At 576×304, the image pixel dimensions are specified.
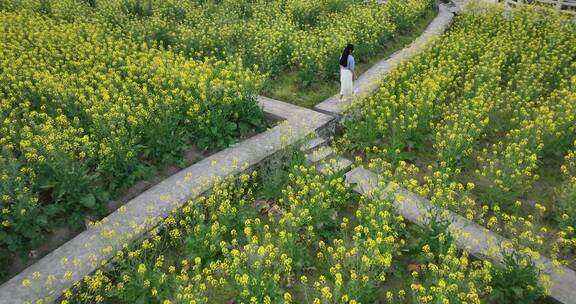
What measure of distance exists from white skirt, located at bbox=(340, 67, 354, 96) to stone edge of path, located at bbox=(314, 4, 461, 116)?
19 centimetres

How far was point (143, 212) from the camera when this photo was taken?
6.35 metres

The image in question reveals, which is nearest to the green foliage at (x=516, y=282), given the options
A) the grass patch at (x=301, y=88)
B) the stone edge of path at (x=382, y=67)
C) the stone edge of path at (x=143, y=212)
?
the stone edge of path at (x=143, y=212)

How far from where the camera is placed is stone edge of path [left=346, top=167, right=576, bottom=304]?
17.6ft

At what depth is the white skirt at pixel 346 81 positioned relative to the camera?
32.1 feet

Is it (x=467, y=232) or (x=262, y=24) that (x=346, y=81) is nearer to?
(x=467, y=232)

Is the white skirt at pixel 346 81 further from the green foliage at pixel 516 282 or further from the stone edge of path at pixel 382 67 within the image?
the green foliage at pixel 516 282

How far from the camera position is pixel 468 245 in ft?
19.4

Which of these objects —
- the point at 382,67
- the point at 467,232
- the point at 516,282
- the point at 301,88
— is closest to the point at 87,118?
the point at 301,88

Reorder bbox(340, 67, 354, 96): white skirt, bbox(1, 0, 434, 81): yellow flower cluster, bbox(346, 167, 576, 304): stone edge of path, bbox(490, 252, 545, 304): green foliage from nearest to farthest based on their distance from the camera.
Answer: bbox(490, 252, 545, 304): green foliage < bbox(346, 167, 576, 304): stone edge of path < bbox(340, 67, 354, 96): white skirt < bbox(1, 0, 434, 81): yellow flower cluster

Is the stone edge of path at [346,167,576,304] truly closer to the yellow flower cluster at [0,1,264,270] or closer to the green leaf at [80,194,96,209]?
the yellow flower cluster at [0,1,264,270]

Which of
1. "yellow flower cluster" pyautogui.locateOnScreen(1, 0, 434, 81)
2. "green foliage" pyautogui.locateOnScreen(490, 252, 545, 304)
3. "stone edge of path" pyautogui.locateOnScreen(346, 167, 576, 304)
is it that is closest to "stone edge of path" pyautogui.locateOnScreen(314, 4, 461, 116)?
"yellow flower cluster" pyautogui.locateOnScreen(1, 0, 434, 81)

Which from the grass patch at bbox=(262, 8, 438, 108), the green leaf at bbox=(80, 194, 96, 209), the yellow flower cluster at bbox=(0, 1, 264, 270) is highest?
the yellow flower cluster at bbox=(0, 1, 264, 270)

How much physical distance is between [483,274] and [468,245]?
2.69 ft

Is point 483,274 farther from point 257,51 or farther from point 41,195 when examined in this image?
point 257,51
